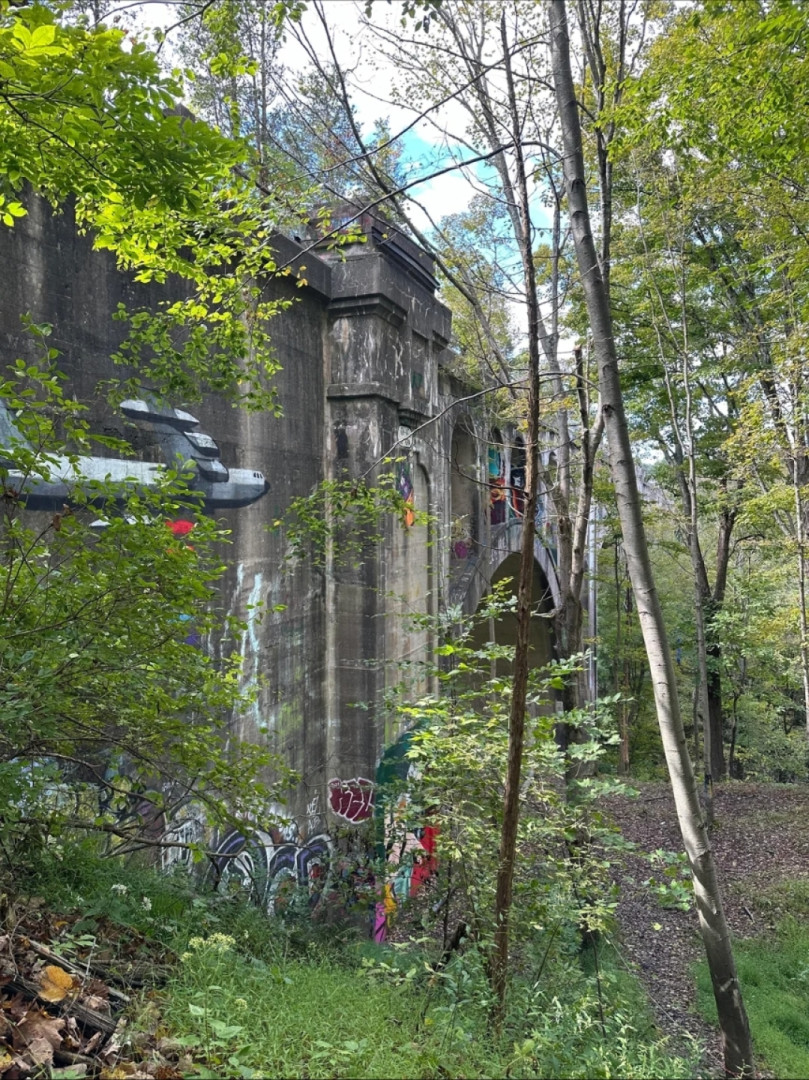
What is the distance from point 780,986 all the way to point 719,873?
9.59 feet

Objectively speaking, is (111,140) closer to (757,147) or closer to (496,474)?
(757,147)

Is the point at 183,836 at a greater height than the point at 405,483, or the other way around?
the point at 405,483

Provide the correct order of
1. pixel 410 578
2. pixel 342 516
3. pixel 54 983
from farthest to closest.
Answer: pixel 410 578
pixel 342 516
pixel 54 983

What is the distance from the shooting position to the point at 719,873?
9.90 metres

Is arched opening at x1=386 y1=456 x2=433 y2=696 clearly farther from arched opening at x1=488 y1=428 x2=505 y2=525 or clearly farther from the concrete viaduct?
arched opening at x1=488 y1=428 x2=505 y2=525

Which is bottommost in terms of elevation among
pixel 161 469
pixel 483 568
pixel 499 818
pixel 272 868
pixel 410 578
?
pixel 272 868

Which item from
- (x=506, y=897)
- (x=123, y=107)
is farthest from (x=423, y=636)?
(x=123, y=107)

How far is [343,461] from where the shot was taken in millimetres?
8117

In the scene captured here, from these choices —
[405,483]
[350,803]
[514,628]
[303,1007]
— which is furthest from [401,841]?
[514,628]

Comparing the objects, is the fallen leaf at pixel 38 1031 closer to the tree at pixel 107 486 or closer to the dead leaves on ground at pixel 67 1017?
the dead leaves on ground at pixel 67 1017

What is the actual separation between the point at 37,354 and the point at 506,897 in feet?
14.1

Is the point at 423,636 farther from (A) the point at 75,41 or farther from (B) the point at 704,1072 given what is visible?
(A) the point at 75,41

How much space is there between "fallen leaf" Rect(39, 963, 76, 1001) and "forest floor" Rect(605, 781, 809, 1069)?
3.73 metres

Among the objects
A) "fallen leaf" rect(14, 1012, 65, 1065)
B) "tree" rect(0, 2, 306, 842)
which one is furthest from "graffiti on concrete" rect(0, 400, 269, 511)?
"fallen leaf" rect(14, 1012, 65, 1065)
